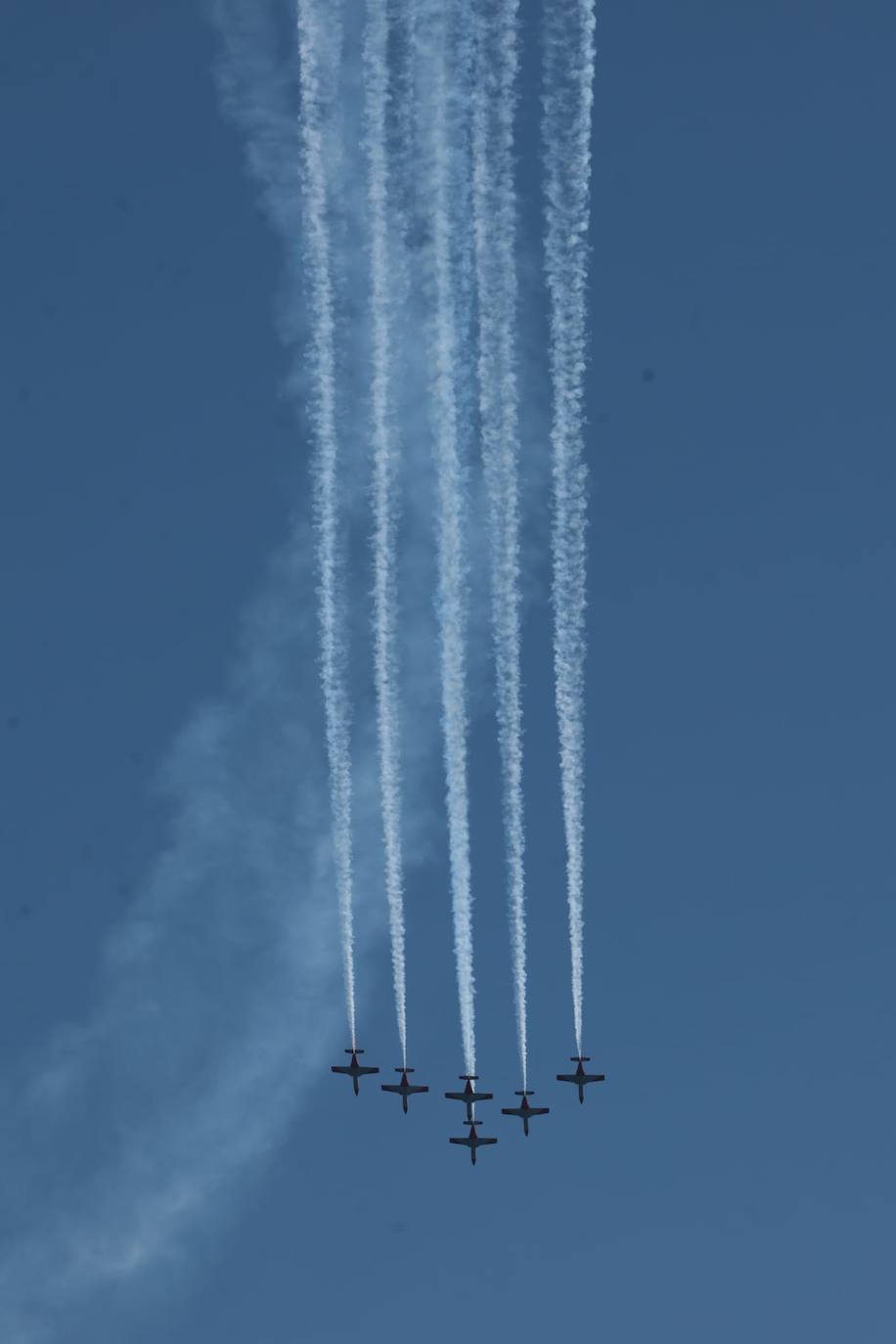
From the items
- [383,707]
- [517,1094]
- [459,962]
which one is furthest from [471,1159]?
[383,707]

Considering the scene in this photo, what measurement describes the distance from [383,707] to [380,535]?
3509mm

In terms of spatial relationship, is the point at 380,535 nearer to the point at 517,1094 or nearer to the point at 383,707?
the point at 383,707

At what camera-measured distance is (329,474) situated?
170 feet

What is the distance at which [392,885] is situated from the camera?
54.2m

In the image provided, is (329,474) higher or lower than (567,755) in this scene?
higher

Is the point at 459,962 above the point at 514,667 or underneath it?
underneath

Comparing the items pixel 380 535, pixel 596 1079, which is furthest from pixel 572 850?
pixel 596 1079

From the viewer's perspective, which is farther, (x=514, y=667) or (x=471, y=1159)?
(x=471, y=1159)

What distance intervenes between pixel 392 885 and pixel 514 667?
5.44 meters

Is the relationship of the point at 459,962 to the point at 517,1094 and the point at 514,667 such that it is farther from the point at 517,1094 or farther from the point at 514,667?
the point at 517,1094

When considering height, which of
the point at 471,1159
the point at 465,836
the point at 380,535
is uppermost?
the point at 380,535

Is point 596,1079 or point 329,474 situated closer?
point 329,474

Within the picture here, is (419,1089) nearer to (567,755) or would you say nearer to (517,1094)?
(517,1094)

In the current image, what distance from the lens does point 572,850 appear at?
53.1 metres
